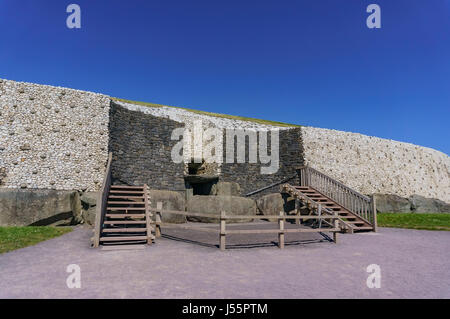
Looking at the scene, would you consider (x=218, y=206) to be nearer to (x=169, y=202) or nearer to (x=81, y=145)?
(x=169, y=202)

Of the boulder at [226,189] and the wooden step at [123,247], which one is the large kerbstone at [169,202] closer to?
the boulder at [226,189]

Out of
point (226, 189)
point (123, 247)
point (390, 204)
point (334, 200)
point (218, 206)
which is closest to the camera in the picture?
point (123, 247)

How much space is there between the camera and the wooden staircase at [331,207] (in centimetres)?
1189

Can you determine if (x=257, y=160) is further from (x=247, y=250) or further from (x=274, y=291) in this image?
(x=274, y=291)

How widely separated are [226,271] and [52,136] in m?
13.3

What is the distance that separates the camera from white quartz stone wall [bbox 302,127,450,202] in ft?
73.5

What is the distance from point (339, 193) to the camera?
13617 millimetres

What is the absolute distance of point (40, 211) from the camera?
11992 mm

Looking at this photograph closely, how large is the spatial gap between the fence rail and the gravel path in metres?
3.98

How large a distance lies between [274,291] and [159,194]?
10547 millimetres

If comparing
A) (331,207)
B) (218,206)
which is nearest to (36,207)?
(218,206)

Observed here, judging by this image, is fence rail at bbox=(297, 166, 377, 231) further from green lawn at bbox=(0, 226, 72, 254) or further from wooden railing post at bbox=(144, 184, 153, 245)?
green lawn at bbox=(0, 226, 72, 254)
